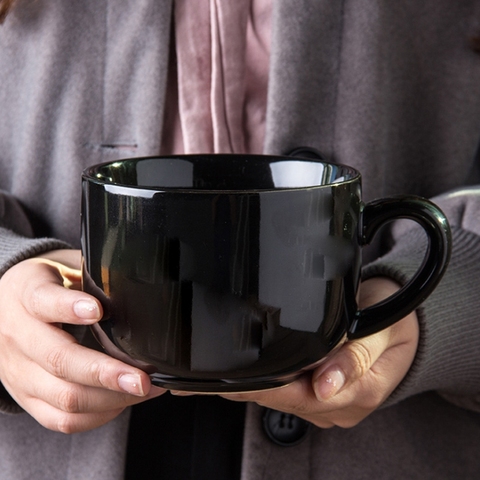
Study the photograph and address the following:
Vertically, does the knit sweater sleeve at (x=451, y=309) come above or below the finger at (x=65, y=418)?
above

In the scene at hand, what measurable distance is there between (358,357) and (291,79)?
0.32 metres

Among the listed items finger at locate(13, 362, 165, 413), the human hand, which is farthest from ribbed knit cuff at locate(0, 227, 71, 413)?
the human hand

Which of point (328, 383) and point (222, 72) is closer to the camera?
point (328, 383)

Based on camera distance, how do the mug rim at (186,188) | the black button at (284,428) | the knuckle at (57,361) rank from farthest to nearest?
1. the black button at (284,428)
2. the knuckle at (57,361)
3. the mug rim at (186,188)

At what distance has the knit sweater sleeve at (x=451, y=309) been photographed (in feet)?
1.65

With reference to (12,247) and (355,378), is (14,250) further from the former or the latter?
(355,378)

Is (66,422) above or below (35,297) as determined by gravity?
below

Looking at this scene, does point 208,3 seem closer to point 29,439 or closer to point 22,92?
point 22,92

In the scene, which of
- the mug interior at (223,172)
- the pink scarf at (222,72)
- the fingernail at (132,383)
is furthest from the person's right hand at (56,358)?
the pink scarf at (222,72)

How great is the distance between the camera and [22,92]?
27.0 inches

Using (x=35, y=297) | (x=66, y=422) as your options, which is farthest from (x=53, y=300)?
(x=66, y=422)

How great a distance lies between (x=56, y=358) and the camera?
0.41 m

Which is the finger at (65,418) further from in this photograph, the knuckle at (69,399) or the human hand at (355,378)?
the human hand at (355,378)

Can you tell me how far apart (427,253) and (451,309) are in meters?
0.18
